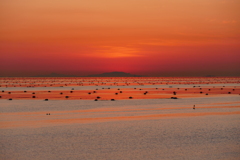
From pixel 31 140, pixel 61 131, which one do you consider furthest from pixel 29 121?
pixel 31 140

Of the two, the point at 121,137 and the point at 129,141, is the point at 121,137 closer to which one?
the point at 121,137

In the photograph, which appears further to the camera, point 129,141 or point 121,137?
point 121,137

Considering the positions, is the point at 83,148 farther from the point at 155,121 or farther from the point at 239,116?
the point at 239,116

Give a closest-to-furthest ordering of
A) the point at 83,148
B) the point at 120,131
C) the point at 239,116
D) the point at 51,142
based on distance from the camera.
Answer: the point at 83,148 < the point at 51,142 < the point at 120,131 < the point at 239,116

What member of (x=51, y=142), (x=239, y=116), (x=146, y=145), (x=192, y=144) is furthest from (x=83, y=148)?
(x=239, y=116)

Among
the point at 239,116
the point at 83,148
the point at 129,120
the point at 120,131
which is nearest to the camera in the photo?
the point at 83,148

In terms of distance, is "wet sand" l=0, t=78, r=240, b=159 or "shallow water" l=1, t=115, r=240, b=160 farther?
"wet sand" l=0, t=78, r=240, b=159

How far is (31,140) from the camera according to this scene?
697 inches

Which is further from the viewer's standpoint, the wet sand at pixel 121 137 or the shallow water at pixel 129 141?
the wet sand at pixel 121 137

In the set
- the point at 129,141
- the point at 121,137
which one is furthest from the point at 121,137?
the point at 129,141

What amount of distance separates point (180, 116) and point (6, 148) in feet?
51.4

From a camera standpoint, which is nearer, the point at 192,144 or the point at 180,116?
the point at 192,144

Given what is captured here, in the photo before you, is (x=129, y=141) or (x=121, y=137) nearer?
(x=129, y=141)

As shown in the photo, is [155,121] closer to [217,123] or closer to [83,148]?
[217,123]
